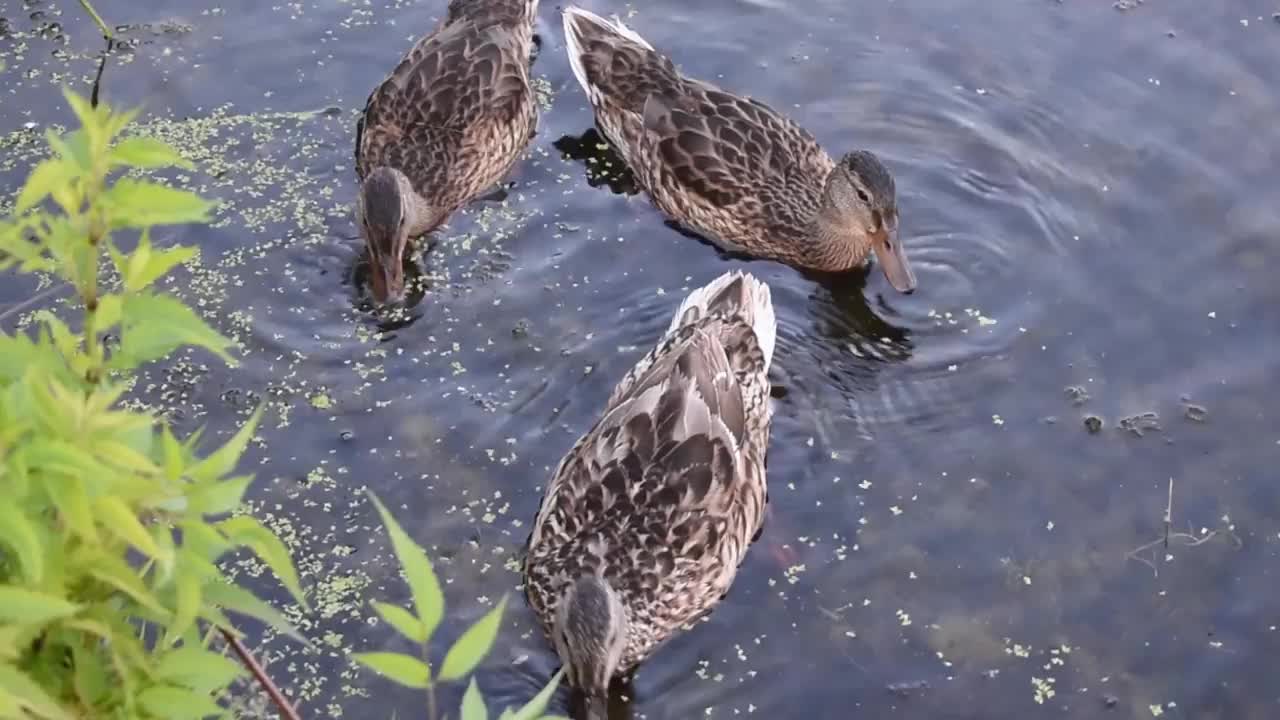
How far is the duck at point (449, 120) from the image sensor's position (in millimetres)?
7695

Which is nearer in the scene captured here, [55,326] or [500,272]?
[55,326]

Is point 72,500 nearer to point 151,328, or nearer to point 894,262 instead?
point 151,328

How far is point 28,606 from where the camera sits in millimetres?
1983

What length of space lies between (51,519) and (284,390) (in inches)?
174

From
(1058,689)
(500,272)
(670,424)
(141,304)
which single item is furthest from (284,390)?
(141,304)

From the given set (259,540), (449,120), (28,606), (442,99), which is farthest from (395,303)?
(28,606)

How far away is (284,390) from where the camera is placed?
6.59 m

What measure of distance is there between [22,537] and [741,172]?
6.16 m

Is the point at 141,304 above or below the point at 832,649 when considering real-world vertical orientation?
above

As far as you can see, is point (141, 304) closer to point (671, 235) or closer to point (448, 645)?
point (448, 645)

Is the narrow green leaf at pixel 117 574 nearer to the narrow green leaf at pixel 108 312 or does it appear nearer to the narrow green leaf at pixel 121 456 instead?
the narrow green leaf at pixel 121 456

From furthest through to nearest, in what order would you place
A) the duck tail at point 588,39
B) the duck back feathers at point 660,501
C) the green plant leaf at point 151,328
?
the duck tail at point 588,39, the duck back feathers at point 660,501, the green plant leaf at point 151,328

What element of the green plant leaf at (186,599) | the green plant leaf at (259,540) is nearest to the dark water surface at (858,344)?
the green plant leaf at (259,540)

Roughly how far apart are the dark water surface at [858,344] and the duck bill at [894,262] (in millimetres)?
135
